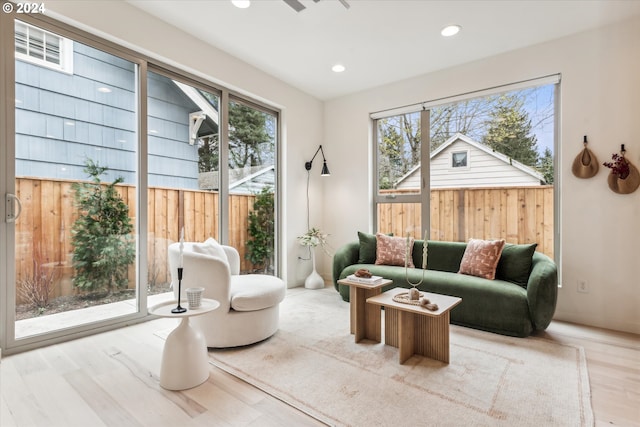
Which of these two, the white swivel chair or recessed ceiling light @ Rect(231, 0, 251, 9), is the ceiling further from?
the white swivel chair

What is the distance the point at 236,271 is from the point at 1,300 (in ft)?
5.58

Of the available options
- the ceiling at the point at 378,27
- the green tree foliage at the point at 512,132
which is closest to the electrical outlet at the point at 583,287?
the green tree foliage at the point at 512,132

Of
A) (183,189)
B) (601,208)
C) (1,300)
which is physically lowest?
(1,300)

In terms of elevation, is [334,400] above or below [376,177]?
below

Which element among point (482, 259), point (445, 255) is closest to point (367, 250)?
point (445, 255)

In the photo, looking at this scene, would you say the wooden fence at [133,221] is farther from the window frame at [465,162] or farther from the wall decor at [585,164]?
the wall decor at [585,164]

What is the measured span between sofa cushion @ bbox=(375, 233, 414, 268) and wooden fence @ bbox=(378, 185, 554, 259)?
243mm

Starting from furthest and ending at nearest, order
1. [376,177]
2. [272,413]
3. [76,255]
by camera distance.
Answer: [376,177]
[76,255]
[272,413]

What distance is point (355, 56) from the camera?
3.56 metres

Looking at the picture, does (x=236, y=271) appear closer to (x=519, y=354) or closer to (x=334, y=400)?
(x=334, y=400)

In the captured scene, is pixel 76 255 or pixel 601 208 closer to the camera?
pixel 76 255

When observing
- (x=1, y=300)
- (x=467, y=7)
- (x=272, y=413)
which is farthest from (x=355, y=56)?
(x=1, y=300)

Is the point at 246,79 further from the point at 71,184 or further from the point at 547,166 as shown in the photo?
the point at 547,166

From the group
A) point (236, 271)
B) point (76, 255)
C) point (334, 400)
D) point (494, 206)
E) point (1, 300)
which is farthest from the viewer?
point (494, 206)
